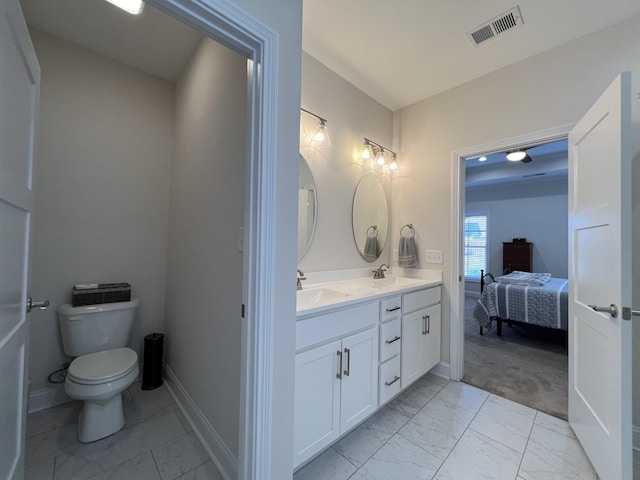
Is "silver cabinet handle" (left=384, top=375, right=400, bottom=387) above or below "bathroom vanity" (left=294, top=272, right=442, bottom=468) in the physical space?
below

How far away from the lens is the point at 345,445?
1.58 meters

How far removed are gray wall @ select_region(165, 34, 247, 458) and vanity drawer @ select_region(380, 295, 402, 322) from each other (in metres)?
0.93

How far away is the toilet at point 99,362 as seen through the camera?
149 cm

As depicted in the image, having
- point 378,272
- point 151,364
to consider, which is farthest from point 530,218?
point 151,364

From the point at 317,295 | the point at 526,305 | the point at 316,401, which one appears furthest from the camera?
the point at 526,305

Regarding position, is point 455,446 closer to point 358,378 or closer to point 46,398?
point 358,378

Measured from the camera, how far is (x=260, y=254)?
1023 mm

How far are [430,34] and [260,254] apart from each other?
77.4 inches

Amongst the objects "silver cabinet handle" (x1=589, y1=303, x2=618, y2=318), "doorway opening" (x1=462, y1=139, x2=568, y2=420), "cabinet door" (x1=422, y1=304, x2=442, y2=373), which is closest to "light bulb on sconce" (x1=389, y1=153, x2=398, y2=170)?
"doorway opening" (x1=462, y1=139, x2=568, y2=420)

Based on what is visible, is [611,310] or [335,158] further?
[335,158]

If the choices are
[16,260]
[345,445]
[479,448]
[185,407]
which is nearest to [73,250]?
[16,260]

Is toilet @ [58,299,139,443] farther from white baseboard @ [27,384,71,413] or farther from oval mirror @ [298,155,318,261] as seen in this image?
oval mirror @ [298,155,318,261]

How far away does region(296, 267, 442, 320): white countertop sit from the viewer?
142cm

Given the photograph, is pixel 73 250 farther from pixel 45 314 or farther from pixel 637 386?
pixel 637 386
